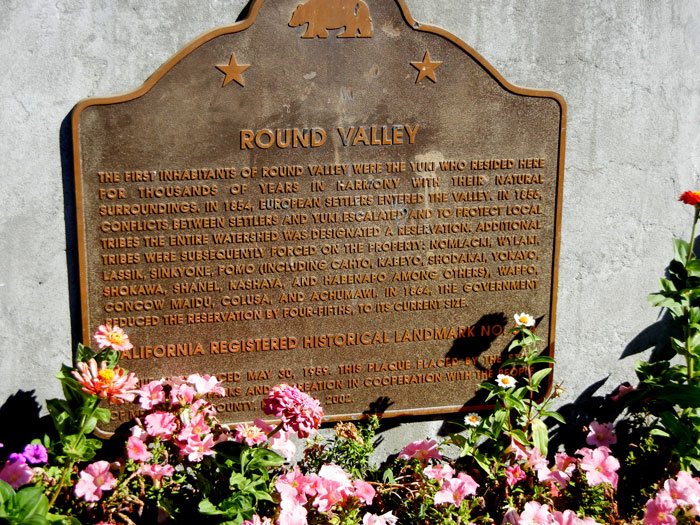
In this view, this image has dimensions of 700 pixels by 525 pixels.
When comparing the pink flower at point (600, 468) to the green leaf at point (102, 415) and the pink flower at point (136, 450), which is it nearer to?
the pink flower at point (136, 450)

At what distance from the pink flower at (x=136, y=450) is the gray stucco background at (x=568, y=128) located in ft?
1.85

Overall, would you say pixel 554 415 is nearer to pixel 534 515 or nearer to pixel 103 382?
pixel 534 515

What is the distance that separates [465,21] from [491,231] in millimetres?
1028

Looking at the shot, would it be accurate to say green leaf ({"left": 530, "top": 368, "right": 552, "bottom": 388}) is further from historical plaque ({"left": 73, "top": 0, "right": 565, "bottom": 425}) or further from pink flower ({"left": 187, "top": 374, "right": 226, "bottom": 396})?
pink flower ({"left": 187, "top": 374, "right": 226, "bottom": 396})

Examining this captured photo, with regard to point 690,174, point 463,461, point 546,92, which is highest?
point 546,92

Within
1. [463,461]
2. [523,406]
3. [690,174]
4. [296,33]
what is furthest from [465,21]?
[463,461]

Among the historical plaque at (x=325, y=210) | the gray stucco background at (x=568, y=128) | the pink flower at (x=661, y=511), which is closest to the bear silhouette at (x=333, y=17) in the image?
the historical plaque at (x=325, y=210)

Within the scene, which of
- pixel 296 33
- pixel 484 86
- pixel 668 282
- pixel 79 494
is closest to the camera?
pixel 79 494

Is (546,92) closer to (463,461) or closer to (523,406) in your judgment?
(523,406)

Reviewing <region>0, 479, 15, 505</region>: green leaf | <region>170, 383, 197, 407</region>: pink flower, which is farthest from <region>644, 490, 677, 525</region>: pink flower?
<region>0, 479, 15, 505</region>: green leaf

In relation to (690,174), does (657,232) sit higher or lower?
lower

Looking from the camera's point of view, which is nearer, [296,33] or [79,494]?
[79,494]

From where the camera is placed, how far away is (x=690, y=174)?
3.73 metres

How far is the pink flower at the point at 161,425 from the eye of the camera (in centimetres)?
310
